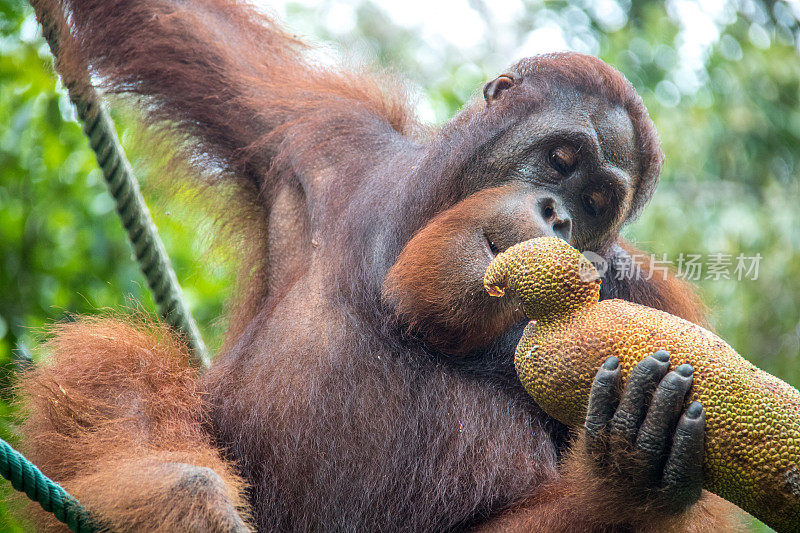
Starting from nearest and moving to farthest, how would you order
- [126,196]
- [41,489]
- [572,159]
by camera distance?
[41,489] → [572,159] → [126,196]

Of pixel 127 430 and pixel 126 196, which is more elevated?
pixel 126 196

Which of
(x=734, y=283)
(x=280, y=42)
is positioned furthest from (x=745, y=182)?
(x=280, y=42)

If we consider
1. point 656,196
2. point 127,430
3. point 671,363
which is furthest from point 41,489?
point 656,196

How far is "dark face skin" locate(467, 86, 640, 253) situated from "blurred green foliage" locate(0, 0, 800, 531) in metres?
0.81

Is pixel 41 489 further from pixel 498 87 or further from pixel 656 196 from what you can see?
pixel 656 196

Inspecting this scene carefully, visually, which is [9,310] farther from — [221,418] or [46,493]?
[46,493]

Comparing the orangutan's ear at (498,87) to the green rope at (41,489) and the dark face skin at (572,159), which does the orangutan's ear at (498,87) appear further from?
the green rope at (41,489)

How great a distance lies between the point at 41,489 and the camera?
1.82 metres

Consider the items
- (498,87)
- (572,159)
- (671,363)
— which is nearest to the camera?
(671,363)

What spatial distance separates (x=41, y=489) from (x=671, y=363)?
147 cm

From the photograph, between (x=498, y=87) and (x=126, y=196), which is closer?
(x=498, y=87)

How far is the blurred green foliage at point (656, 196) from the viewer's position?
374 centimetres

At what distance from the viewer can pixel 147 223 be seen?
318cm

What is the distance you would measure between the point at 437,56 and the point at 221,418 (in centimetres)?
1237
